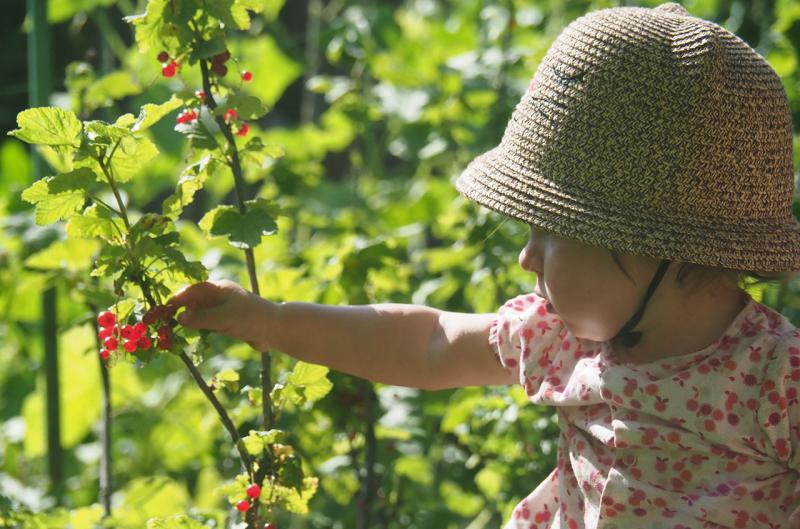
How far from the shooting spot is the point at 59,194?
1.32 m

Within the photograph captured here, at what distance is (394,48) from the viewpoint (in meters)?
3.22

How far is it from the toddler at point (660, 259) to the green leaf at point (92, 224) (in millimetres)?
159

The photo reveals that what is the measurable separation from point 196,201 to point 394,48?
0.95 meters

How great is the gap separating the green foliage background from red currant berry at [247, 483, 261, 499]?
0.28 metres

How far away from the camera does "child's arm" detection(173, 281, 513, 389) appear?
1.57 m

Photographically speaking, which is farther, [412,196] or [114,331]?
[412,196]

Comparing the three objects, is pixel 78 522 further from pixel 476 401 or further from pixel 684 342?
pixel 684 342

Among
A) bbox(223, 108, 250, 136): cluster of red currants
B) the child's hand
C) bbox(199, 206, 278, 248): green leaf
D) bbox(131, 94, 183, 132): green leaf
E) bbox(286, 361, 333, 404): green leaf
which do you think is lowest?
bbox(286, 361, 333, 404): green leaf

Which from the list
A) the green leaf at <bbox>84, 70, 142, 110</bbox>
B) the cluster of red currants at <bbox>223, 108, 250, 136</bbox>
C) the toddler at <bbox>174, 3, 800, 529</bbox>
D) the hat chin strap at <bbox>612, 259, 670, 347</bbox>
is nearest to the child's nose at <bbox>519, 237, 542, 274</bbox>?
the toddler at <bbox>174, 3, 800, 529</bbox>

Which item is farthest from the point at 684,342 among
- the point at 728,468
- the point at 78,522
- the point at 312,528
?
the point at 312,528

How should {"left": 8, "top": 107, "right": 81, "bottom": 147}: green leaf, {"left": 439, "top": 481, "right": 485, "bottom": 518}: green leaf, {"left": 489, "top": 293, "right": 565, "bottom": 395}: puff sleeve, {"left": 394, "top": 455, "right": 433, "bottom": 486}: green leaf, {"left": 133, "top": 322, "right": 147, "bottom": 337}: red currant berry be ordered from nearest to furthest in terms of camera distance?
{"left": 8, "top": 107, "right": 81, "bottom": 147}: green leaf
{"left": 133, "top": 322, "right": 147, "bottom": 337}: red currant berry
{"left": 489, "top": 293, "right": 565, "bottom": 395}: puff sleeve
{"left": 394, "top": 455, "right": 433, "bottom": 486}: green leaf
{"left": 439, "top": 481, "right": 485, "bottom": 518}: green leaf

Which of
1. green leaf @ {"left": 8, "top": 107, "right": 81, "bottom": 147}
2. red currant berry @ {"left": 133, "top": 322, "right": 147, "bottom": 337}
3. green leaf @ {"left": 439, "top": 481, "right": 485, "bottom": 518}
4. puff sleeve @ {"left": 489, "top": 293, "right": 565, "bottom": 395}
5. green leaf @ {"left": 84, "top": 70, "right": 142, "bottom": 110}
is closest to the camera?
green leaf @ {"left": 8, "top": 107, "right": 81, "bottom": 147}

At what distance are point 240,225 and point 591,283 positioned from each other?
1.40 feet

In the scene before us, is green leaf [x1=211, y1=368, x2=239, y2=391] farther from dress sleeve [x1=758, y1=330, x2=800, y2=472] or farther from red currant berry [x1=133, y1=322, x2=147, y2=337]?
dress sleeve [x1=758, y1=330, x2=800, y2=472]
